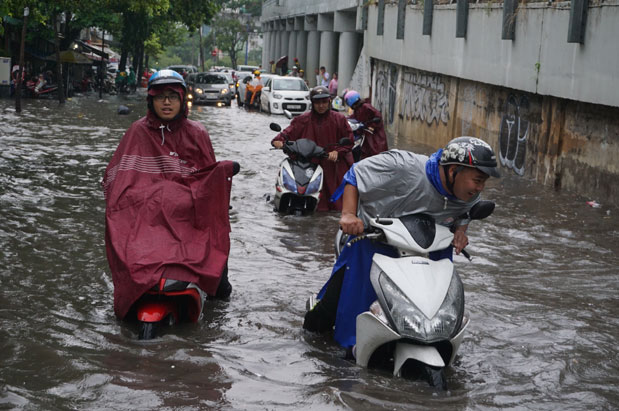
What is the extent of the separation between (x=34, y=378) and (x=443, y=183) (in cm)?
258

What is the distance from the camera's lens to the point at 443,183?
526 cm

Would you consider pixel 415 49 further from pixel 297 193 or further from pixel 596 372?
pixel 596 372

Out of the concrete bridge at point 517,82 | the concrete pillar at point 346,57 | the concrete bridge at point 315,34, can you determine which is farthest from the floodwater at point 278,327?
the concrete pillar at point 346,57

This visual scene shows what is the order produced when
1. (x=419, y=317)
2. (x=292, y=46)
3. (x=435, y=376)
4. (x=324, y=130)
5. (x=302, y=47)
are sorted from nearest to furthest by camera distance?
1. (x=419, y=317)
2. (x=435, y=376)
3. (x=324, y=130)
4. (x=302, y=47)
5. (x=292, y=46)

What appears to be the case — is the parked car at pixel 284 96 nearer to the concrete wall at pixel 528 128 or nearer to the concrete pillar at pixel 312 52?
the concrete wall at pixel 528 128

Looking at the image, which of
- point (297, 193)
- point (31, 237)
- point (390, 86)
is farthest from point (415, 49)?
point (31, 237)

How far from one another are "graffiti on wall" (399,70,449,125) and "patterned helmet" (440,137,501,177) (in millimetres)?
16893

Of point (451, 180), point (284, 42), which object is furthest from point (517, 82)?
point (284, 42)

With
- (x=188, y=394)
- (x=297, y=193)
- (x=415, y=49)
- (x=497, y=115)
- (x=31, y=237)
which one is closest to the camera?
(x=188, y=394)

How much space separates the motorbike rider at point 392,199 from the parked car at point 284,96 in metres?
29.0

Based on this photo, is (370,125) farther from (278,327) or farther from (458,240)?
(458,240)

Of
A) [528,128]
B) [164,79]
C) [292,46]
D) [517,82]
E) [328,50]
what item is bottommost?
[528,128]

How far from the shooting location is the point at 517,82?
16594 millimetres

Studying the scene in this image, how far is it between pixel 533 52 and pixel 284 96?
19.4 metres
